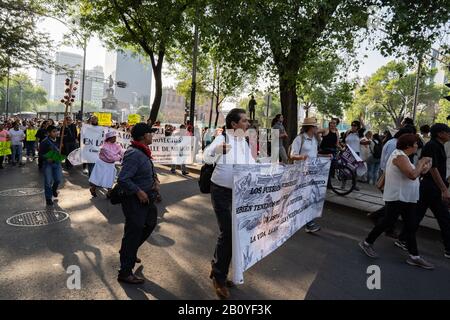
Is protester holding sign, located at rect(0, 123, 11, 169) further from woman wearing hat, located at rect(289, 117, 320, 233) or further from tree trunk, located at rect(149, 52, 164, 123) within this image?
woman wearing hat, located at rect(289, 117, 320, 233)

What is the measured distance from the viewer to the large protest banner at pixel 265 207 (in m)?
3.69

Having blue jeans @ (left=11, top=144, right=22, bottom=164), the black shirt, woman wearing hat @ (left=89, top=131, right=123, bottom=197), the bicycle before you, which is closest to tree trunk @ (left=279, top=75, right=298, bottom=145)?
the bicycle

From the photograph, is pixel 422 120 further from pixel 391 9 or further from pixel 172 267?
pixel 172 267

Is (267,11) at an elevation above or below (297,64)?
above

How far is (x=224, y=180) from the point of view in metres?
3.81

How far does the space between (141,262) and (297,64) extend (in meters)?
7.76

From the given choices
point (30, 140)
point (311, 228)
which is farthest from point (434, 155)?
point (30, 140)

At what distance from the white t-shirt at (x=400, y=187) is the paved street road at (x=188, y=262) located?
3.03 feet

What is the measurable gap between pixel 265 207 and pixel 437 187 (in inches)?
113

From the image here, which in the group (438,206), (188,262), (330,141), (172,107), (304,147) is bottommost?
(188,262)

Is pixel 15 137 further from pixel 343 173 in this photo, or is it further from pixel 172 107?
pixel 172 107

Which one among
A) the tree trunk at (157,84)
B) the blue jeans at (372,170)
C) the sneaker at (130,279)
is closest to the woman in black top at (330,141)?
the blue jeans at (372,170)
